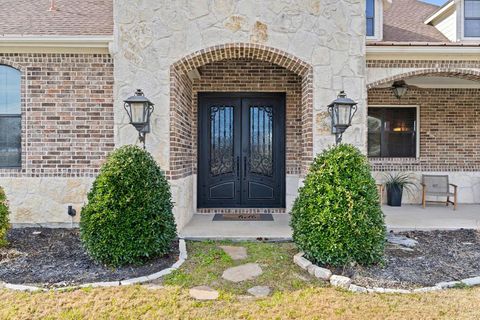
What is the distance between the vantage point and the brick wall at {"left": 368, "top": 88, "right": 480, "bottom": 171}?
27.2 ft

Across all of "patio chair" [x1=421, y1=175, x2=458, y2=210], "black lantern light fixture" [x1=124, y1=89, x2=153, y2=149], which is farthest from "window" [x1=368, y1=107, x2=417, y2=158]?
"black lantern light fixture" [x1=124, y1=89, x2=153, y2=149]

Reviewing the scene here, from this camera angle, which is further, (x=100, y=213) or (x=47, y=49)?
(x=47, y=49)

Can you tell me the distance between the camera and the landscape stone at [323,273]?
3.62 meters

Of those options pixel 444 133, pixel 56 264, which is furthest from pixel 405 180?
pixel 56 264

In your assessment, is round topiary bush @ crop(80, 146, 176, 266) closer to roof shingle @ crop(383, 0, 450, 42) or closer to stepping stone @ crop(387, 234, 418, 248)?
stepping stone @ crop(387, 234, 418, 248)

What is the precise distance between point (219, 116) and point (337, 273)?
14.3 ft

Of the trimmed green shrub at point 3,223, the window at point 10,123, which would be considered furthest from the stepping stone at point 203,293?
the window at point 10,123

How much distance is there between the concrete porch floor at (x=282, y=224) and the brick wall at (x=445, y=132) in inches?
62.6

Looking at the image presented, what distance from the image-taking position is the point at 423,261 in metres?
4.14

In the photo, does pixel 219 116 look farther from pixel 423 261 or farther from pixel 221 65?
pixel 423 261

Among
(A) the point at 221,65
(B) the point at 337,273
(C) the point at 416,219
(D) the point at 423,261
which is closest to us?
(B) the point at 337,273

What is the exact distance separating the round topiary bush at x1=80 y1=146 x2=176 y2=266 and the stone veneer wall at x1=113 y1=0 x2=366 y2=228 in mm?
1111

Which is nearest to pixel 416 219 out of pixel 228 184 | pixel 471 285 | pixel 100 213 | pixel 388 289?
pixel 471 285

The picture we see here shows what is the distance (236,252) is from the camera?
4.46 meters
